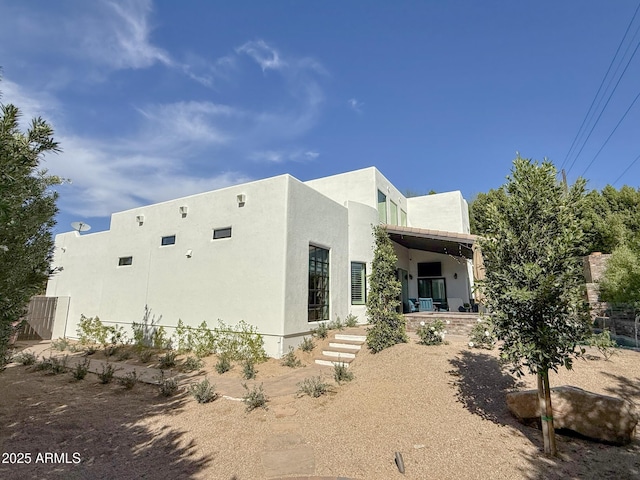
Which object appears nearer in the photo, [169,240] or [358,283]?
[169,240]

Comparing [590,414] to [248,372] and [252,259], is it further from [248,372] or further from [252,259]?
[252,259]

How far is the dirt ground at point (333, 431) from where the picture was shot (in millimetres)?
3607

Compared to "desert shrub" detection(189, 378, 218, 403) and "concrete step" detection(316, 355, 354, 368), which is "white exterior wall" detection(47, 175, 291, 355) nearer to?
"concrete step" detection(316, 355, 354, 368)

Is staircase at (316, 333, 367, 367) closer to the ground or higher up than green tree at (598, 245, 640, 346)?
closer to the ground

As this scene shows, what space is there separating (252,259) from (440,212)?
14477mm

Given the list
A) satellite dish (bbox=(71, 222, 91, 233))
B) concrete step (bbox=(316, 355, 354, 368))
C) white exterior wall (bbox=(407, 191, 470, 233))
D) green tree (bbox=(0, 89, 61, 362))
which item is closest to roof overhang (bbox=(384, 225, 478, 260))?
white exterior wall (bbox=(407, 191, 470, 233))

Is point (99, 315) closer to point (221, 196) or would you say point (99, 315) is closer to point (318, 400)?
point (221, 196)

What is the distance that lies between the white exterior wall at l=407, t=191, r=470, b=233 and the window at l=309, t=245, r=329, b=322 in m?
10.9

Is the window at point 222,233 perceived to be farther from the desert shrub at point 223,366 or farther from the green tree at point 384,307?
the green tree at point 384,307

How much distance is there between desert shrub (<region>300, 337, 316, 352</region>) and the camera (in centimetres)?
957

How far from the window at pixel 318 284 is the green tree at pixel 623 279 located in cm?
1047

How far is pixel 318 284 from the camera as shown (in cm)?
1116

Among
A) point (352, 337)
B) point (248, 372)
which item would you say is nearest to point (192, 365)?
point (248, 372)

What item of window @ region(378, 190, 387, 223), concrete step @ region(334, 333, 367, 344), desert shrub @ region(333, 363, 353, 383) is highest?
window @ region(378, 190, 387, 223)
